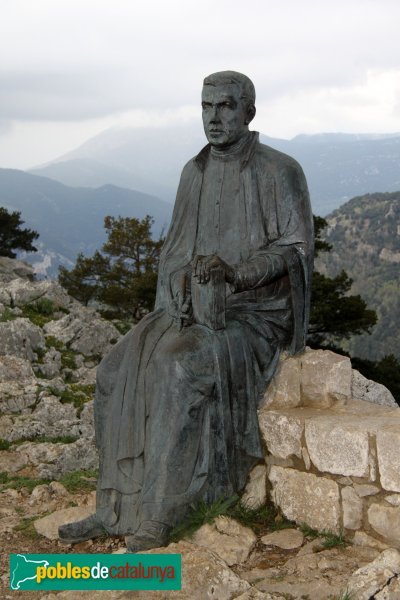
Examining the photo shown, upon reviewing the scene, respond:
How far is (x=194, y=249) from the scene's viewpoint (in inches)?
179

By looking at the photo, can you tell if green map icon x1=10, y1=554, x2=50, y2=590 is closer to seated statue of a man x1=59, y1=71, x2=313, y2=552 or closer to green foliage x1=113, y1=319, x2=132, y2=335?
seated statue of a man x1=59, y1=71, x2=313, y2=552

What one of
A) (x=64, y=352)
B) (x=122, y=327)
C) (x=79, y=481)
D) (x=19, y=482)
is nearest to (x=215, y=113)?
(x=79, y=481)

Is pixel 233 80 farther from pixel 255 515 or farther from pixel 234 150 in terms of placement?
pixel 255 515

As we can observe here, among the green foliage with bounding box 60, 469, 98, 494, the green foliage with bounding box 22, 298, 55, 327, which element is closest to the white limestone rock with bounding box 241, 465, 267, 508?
the green foliage with bounding box 60, 469, 98, 494

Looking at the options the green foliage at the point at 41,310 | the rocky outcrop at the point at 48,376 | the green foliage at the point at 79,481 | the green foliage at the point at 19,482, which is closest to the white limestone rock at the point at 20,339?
the rocky outcrop at the point at 48,376

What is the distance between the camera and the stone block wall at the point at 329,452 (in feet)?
12.3

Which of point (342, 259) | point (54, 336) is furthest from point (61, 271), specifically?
point (342, 259)

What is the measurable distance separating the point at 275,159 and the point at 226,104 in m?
0.44

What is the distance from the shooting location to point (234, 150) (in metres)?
4.47

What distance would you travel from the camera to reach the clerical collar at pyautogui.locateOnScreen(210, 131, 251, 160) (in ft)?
14.6

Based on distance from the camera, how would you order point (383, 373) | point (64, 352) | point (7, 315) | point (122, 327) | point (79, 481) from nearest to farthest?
point (79, 481)
point (64, 352)
point (7, 315)
point (122, 327)
point (383, 373)

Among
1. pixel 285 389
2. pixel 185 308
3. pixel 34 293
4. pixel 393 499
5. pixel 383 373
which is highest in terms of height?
pixel 185 308

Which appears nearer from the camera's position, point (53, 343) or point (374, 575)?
point (374, 575)

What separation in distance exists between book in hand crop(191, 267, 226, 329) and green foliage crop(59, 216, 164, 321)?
56.3 ft
